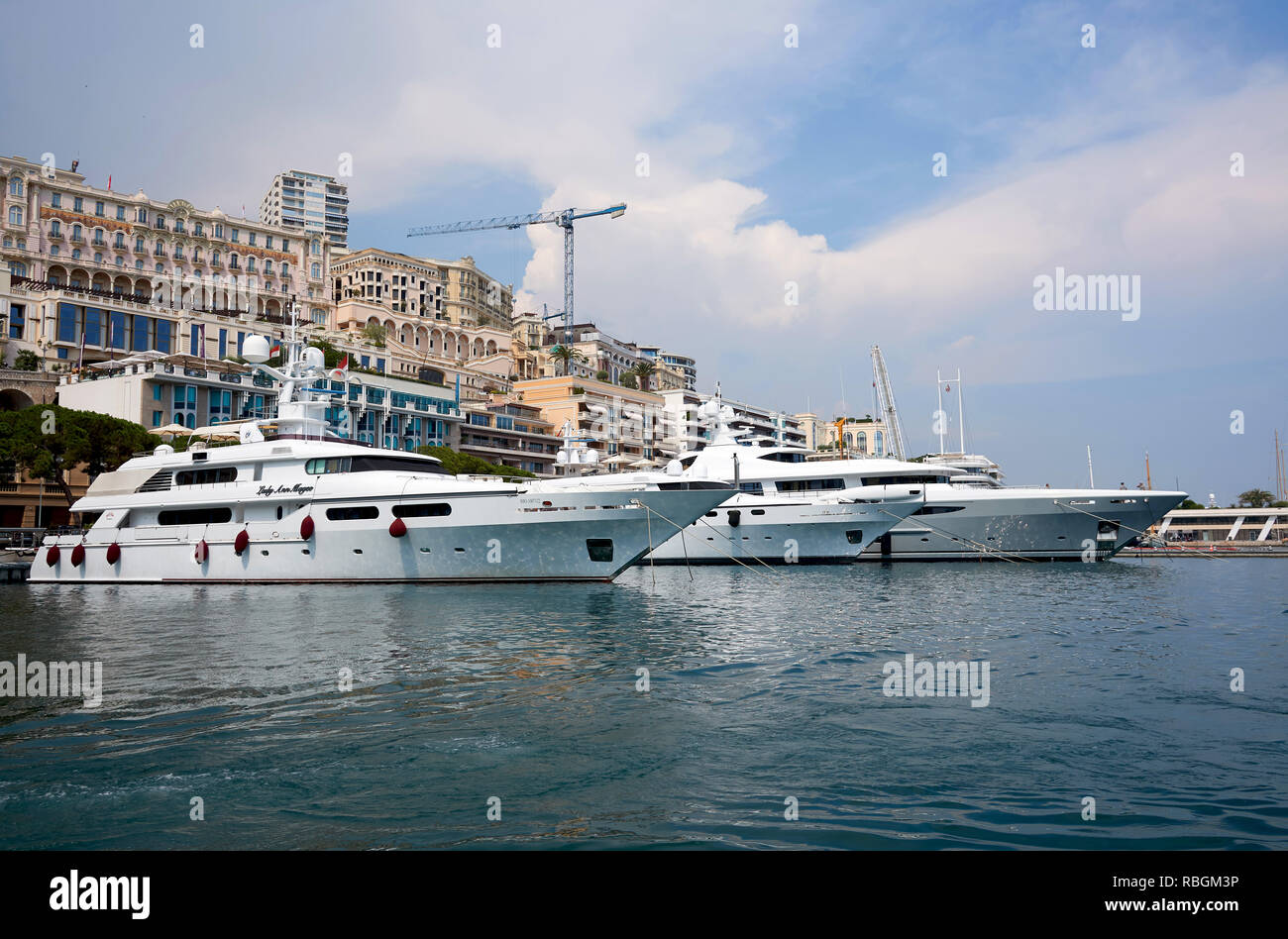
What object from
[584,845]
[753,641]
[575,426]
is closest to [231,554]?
[753,641]

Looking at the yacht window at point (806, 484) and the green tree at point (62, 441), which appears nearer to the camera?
the green tree at point (62, 441)

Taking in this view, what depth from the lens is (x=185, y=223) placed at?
9138 centimetres

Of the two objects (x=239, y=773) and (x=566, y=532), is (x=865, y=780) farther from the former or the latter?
(x=566, y=532)

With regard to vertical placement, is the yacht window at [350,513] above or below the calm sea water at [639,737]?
above

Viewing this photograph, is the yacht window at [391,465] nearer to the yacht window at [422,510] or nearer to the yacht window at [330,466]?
the yacht window at [330,466]

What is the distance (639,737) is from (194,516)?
2565 cm

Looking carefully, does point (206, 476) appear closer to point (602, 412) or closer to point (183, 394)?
point (183, 394)

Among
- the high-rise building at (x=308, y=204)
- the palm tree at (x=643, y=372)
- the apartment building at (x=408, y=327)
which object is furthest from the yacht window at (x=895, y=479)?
the high-rise building at (x=308, y=204)

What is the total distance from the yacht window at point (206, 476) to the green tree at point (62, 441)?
14042mm

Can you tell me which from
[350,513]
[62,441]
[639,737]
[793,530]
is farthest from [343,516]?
[62,441]

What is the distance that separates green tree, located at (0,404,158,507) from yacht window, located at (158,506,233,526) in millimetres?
13818

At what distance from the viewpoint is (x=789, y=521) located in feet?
138

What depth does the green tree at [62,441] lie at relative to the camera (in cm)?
4106

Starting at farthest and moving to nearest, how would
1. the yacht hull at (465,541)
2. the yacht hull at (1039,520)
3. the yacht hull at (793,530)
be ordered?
the yacht hull at (1039,520), the yacht hull at (793,530), the yacht hull at (465,541)
